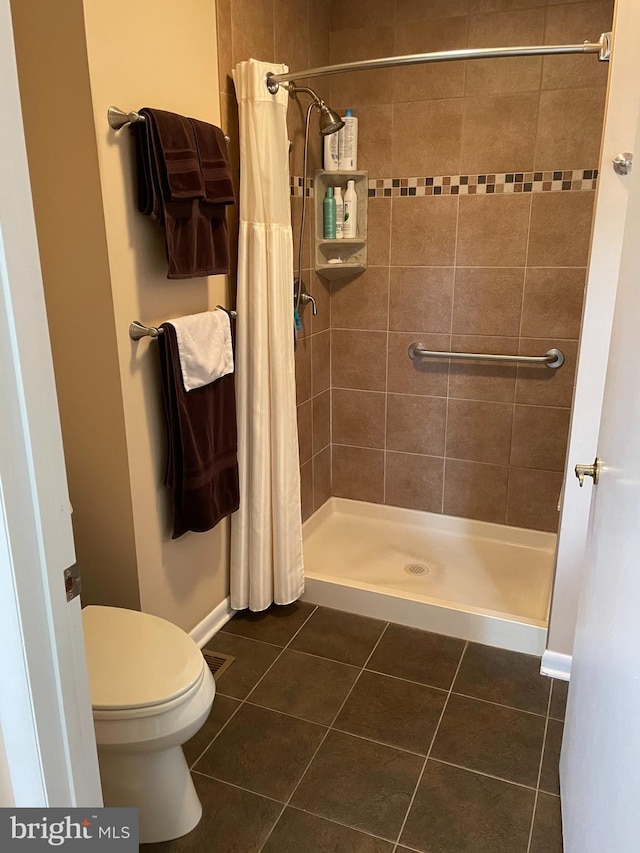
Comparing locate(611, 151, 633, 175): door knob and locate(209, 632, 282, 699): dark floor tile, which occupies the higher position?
locate(611, 151, 633, 175): door knob

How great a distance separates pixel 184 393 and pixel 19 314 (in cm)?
121

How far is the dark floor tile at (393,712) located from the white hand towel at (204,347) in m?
1.15

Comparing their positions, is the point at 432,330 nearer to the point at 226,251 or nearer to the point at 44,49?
the point at 226,251

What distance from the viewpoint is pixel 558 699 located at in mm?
2131

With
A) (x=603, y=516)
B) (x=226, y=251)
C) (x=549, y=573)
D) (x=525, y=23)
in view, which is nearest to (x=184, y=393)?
(x=226, y=251)

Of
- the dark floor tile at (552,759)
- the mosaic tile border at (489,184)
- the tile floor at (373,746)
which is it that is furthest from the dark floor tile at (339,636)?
the mosaic tile border at (489,184)

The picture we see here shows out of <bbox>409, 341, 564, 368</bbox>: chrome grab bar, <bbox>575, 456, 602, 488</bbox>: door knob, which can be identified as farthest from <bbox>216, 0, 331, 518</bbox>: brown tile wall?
<bbox>575, 456, 602, 488</bbox>: door knob

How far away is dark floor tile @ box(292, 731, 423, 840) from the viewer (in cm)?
170

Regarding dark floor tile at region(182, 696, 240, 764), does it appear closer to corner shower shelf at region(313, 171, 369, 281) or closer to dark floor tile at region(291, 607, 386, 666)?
dark floor tile at region(291, 607, 386, 666)

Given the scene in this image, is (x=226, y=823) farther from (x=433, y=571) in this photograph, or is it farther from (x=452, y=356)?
(x=452, y=356)

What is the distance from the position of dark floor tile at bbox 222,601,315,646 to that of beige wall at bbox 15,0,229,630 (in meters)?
0.37

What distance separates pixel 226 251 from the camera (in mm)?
→ 2115

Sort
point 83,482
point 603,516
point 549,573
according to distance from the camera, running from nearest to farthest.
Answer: point 603,516, point 83,482, point 549,573

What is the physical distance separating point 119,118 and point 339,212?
4.47 ft
